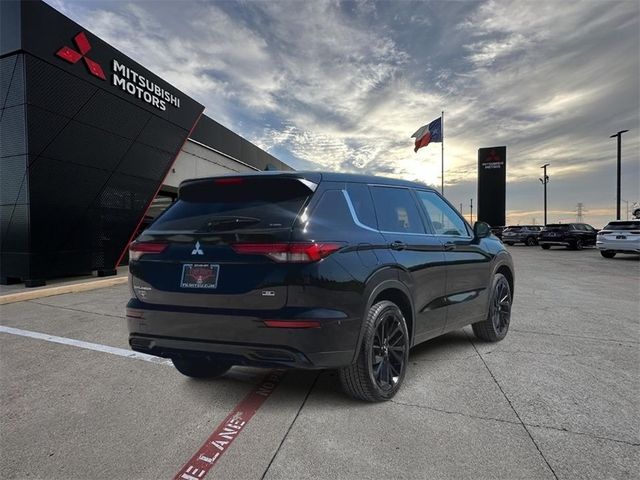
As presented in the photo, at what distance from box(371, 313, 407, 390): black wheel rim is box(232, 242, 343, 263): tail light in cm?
86

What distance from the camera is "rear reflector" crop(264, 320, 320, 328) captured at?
112 inches

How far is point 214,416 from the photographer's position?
3.21m

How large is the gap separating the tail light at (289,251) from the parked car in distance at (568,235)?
2679 centimetres

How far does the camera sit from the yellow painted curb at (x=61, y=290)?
815 cm

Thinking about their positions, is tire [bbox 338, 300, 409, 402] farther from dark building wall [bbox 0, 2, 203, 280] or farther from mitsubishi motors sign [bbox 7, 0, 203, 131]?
mitsubishi motors sign [bbox 7, 0, 203, 131]

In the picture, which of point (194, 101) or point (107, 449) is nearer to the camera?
point (107, 449)

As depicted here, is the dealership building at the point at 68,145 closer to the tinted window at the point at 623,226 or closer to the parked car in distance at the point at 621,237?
the parked car in distance at the point at 621,237

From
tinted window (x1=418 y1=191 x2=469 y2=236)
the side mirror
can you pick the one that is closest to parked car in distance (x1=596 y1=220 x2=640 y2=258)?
the side mirror

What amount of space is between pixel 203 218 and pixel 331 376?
1925 mm

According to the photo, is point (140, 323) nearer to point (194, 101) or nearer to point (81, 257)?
point (81, 257)

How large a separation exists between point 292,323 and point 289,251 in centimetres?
47

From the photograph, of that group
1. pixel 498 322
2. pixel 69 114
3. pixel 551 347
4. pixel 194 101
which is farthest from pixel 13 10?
pixel 551 347

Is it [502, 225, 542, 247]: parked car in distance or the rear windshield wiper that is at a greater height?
[502, 225, 542, 247]: parked car in distance

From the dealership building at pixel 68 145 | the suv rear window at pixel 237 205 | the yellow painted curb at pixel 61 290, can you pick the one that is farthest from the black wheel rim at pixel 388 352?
the yellow painted curb at pixel 61 290
